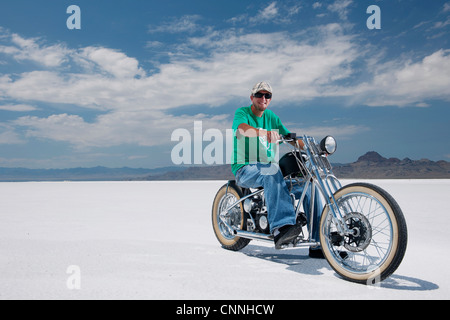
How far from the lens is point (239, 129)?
483cm

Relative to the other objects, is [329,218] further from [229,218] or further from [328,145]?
[229,218]

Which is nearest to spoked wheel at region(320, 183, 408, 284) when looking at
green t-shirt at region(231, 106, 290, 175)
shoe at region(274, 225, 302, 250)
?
shoe at region(274, 225, 302, 250)

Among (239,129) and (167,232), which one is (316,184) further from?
(167,232)

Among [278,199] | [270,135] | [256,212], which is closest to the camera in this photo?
[278,199]

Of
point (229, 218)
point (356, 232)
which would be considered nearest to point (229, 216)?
point (229, 218)

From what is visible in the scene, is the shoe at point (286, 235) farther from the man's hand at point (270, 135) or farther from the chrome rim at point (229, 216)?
the chrome rim at point (229, 216)

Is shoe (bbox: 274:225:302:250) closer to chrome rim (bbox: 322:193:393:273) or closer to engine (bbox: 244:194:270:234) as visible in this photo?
chrome rim (bbox: 322:193:393:273)

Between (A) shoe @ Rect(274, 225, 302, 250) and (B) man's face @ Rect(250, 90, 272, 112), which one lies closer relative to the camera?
(A) shoe @ Rect(274, 225, 302, 250)

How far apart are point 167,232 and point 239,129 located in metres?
2.76

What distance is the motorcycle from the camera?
3516 millimetres

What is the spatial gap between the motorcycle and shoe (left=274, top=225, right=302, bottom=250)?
0.27 feet

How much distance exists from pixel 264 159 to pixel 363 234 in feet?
5.24

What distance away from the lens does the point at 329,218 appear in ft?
13.4
